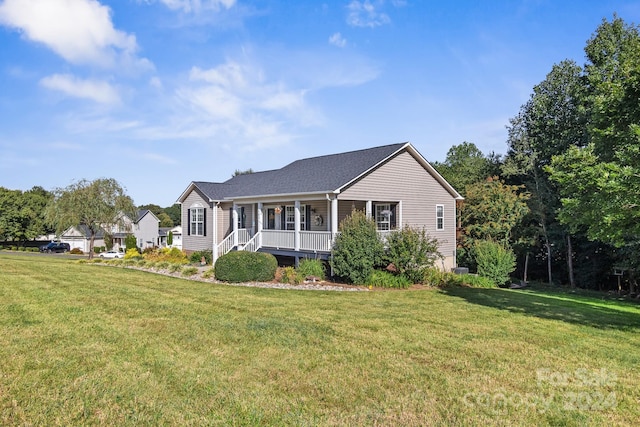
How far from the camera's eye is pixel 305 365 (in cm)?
554

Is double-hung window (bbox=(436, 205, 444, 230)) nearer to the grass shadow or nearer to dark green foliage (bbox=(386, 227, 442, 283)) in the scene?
dark green foliage (bbox=(386, 227, 442, 283))

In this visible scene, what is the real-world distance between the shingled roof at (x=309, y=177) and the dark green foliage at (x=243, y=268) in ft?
13.0

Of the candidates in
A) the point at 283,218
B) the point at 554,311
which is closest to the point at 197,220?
the point at 283,218

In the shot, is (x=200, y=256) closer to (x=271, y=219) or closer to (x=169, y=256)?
(x=169, y=256)

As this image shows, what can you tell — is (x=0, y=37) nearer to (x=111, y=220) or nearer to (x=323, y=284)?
(x=323, y=284)

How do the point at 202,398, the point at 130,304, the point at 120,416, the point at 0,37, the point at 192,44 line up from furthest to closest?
the point at 192,44 → the point at 0,37 → the point at 130,304 → the point at 202,398 → the point at 120,416

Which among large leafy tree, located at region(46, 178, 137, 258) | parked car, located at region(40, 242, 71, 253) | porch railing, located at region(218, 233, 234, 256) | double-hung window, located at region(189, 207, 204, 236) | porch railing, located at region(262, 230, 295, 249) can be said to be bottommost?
parked car, located at region(40, 242, 71, 253)

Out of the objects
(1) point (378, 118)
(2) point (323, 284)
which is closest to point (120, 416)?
(2) point (323, 284)

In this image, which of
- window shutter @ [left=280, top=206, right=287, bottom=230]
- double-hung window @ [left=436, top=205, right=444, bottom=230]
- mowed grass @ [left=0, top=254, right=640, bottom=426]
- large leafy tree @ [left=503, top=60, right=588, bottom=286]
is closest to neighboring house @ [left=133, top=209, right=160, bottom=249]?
window shutter @ [left=280, top=206, right=287, bottom=230]

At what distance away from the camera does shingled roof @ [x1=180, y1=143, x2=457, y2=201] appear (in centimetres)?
1808

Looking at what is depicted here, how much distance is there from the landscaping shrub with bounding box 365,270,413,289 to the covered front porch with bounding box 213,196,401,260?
2421 mm

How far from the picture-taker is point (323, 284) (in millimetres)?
14867

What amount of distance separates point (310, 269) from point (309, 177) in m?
5.91

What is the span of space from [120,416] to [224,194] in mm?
20592
